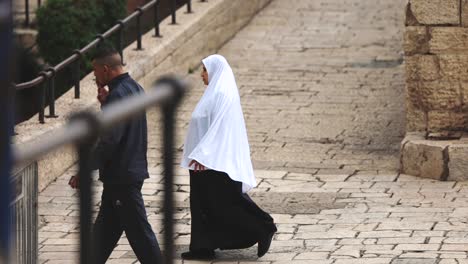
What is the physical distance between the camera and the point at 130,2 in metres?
17.7

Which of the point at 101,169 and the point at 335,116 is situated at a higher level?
the point at 101,169

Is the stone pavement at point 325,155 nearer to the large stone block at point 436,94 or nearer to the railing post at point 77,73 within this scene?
the large stone block at point 436,94

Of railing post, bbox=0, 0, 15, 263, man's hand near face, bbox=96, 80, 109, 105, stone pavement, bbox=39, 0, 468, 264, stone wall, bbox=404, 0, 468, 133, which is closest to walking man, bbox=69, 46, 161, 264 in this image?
man's hand near face, bbox=96, 80, 109, 105

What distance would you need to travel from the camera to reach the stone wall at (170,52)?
1078 centimetres

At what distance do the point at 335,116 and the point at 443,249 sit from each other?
4.90m

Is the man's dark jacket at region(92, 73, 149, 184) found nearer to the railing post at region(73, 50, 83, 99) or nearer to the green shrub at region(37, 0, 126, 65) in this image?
the railing post at region(73, 50, 83, 99)

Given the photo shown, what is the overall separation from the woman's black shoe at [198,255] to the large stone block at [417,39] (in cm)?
332

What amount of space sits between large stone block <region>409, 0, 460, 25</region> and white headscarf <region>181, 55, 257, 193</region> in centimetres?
285

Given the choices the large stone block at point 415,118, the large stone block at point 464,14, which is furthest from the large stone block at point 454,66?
the large stone block at point 415,118

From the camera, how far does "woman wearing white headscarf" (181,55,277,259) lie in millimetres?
8359

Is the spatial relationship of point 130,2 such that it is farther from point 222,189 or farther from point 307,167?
point 222,189

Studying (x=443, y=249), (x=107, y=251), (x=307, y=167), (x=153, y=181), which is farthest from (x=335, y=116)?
(x=107, y=251)

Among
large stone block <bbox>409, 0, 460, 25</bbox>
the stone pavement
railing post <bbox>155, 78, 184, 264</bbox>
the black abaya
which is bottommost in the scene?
the stone pavement

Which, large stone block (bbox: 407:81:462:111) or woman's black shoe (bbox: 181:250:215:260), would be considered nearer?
woman's black shoe (bbox: 181:250:215:260)
